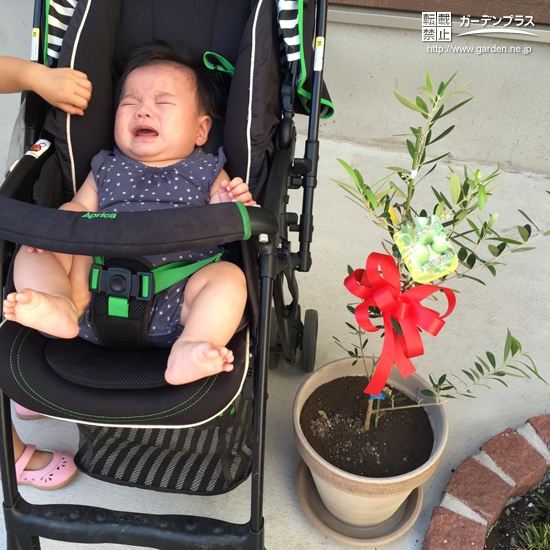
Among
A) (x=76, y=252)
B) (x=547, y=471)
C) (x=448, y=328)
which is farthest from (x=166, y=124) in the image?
(x=547, y=471)

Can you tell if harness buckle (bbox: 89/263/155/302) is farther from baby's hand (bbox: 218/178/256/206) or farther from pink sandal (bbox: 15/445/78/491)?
pink sandal (bbox: 15/445/78/491)

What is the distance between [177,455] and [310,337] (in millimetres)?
575

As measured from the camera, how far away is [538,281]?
2.42 metres

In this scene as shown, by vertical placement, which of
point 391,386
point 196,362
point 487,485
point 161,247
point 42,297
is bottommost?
point 487,485

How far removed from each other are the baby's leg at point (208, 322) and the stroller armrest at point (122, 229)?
8.4 inches

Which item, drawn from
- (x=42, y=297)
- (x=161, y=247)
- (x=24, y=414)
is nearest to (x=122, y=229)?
(x=161, y=247)

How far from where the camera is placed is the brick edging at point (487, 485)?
5.05ft

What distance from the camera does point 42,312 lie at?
1236 mm

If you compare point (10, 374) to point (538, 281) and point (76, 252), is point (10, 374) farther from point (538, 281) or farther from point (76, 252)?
point (538, 281)

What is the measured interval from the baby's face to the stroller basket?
676 mm

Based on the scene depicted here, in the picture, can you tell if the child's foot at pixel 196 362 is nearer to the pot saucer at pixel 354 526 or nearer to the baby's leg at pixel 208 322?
the baby's leg at pixel 208 322

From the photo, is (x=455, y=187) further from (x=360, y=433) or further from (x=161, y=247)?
(x=360, y=433)

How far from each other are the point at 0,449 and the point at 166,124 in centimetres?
86

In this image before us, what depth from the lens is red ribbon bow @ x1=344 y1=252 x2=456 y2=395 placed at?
1229 millimetres
